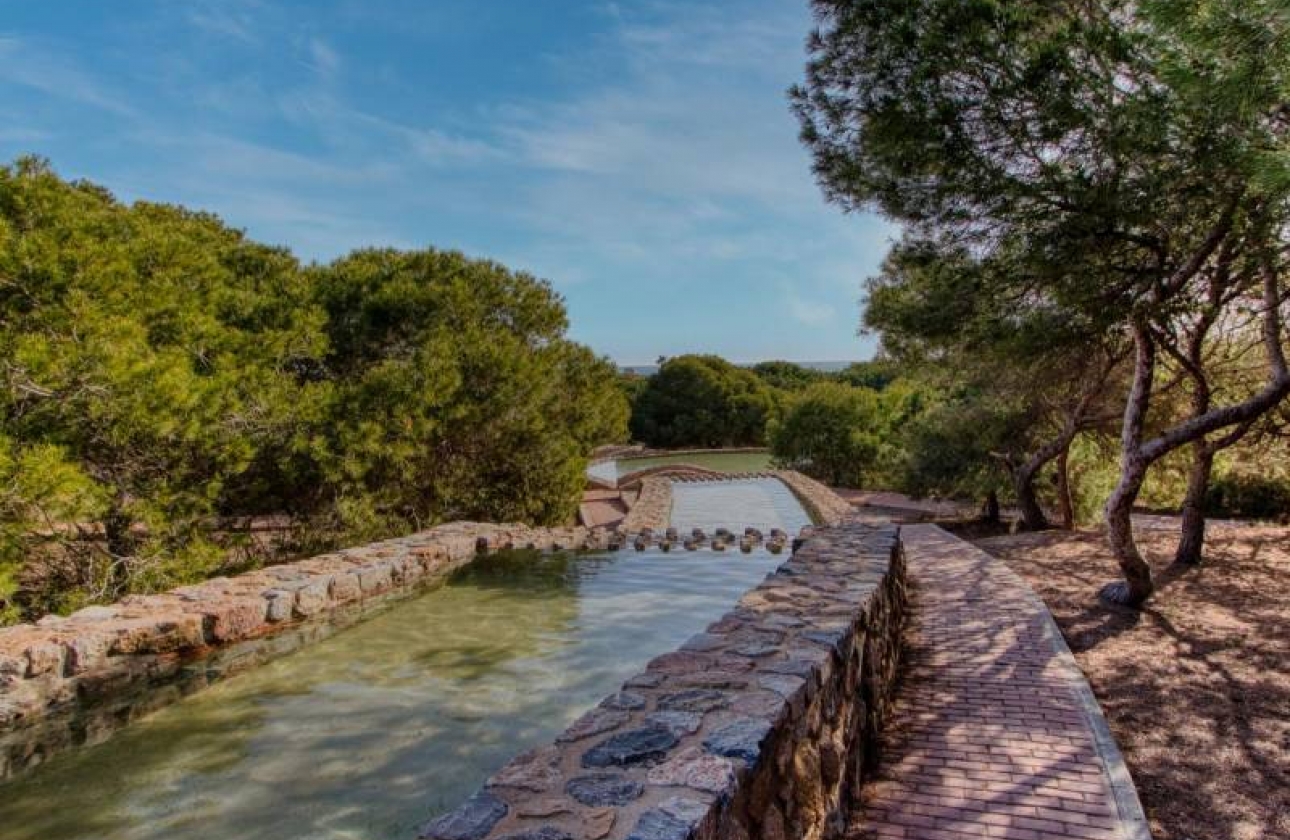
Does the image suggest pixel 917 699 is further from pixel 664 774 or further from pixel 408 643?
pixel 408 643

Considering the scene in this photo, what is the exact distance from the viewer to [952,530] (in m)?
15.8

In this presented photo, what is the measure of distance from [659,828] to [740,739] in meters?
0.63

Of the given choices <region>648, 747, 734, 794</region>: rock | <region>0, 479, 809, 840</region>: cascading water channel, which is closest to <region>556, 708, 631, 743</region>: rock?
<region>648, 747, 734, 794</region>: rock

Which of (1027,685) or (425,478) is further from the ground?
(425,478)

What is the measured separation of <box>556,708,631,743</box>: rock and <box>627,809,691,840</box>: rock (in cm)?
66

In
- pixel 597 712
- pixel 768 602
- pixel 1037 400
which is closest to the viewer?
pixel 597 712

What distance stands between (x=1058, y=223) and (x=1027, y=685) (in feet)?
11.1

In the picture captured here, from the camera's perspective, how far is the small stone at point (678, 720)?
2.63 m

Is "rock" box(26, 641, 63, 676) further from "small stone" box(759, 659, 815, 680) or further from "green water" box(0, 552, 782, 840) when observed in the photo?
"small stone" box(759, 659, 815, 680)

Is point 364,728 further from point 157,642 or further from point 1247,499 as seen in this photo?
point 1247,499

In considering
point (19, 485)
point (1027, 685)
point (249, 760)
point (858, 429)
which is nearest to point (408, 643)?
point (249, 760)

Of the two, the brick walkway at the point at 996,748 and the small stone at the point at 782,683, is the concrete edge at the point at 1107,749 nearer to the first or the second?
the brick walkway at the point at 996,748

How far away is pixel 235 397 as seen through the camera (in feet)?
25.7

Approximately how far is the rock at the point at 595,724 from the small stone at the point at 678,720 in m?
0.11
